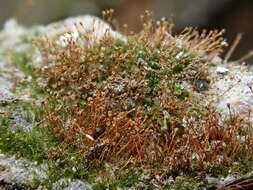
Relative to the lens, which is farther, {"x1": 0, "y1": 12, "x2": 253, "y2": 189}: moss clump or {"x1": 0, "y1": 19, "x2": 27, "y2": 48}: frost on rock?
{"x1": 0, "y1": 19, "x2": 27, "y2": 48}: frost on rock

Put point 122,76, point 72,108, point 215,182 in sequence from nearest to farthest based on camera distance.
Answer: point 215,182, point 72,108, point 122,76

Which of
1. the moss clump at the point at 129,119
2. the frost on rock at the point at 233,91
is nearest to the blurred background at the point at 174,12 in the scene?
the moss clump at the point at 129,119

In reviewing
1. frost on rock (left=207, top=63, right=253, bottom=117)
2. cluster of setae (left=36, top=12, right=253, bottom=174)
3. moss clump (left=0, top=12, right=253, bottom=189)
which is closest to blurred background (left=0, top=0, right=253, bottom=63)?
cluster of setae (left=36, top=12, right=253, bottom=174)

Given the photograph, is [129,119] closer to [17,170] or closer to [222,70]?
[17,170]

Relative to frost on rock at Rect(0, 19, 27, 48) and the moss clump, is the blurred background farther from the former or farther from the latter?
the moss clump

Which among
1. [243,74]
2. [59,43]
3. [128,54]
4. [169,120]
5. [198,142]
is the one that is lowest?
[198,142]

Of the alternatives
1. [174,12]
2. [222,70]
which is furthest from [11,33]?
[222,70]

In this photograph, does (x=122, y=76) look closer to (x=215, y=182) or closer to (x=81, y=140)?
(x=81, y=140)

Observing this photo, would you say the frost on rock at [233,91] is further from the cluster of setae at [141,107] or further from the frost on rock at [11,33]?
the frost on rock at [11,33]

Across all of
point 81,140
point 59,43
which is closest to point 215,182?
point 81,140
